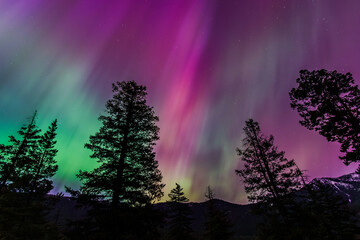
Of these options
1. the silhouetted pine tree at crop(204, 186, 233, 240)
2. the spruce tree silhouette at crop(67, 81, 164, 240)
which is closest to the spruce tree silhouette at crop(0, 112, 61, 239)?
the spruce tree silhouette at crop(67, 81, 164, 240)

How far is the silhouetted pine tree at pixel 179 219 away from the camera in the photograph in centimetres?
2367

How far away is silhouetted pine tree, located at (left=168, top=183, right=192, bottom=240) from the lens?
23.7 meters

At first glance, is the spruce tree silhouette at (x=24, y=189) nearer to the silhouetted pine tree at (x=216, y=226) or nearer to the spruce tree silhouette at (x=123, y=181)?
the spruce tree silhouette at (x=123, y=181)

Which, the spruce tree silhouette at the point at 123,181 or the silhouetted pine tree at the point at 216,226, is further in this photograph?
the silhouetted pine tree at the point at 216,226

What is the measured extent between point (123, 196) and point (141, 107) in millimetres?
6053

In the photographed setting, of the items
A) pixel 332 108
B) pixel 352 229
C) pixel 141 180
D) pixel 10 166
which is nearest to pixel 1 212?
pixel 10 166

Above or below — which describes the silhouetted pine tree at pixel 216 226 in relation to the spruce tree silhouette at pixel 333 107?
below

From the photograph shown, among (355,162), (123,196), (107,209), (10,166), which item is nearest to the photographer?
(107,209)

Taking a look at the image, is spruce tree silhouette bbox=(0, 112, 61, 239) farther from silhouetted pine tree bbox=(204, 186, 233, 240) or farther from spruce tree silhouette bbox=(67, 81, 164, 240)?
silhouetted pine tree bbox=(204, 186, 233, 240)

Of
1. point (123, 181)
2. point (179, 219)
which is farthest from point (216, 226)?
point (123, 181)

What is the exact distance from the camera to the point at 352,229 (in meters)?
18.8

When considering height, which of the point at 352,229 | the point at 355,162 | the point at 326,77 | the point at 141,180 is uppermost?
the point at 326,77

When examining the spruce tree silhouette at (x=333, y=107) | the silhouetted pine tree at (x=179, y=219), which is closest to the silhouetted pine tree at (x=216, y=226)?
the silhouetted pine tree at (x=179, y=219)

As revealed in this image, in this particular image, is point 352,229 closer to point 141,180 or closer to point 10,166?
point 141,180
